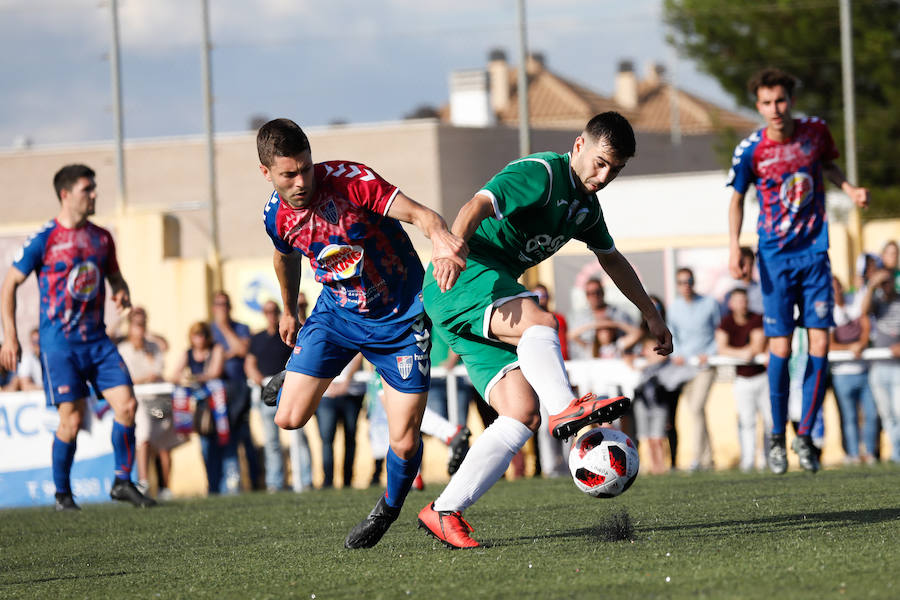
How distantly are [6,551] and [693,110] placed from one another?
51.0 m

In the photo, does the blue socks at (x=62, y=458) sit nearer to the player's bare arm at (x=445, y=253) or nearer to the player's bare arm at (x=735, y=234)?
the player's bare arm at (x=735, y=234)

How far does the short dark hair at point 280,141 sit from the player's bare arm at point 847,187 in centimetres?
411

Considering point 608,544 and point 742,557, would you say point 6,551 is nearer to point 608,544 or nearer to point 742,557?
point 608,544

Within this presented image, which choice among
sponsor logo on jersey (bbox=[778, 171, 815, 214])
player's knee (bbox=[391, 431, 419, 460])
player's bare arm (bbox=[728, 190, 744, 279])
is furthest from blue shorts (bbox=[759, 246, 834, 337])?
player's knee (bbox=[391, 431, 419, 460])

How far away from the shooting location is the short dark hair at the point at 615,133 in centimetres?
554

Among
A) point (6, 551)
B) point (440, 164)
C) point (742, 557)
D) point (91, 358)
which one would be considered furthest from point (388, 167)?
point (742, 557)

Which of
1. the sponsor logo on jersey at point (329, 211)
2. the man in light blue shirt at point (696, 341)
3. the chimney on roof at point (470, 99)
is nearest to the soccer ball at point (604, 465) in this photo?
the sponsor logo on jersey at point (329, 211)

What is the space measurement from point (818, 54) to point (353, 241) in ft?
85.7

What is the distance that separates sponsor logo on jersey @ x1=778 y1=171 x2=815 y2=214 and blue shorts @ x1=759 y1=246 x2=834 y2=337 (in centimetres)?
33

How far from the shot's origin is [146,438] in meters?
13.9

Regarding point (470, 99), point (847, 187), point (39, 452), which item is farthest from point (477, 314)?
point (470, 99)

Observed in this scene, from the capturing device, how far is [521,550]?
5.68 meters

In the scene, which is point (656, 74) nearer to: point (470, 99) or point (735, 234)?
point (470, 99)

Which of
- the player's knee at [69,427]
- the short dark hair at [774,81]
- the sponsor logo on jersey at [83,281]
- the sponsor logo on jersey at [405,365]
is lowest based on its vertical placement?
the player's knee at [69,427]
